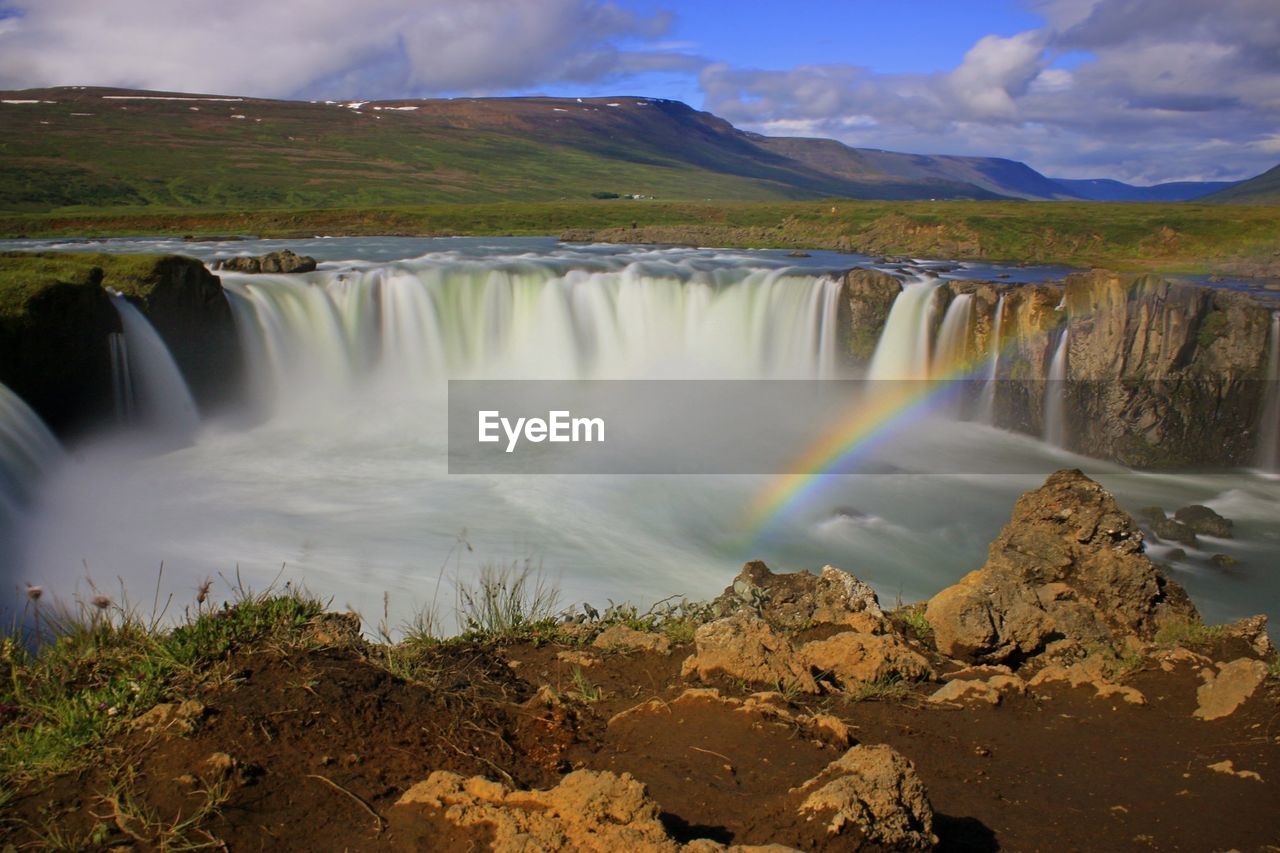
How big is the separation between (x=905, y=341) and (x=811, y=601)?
17.4 m

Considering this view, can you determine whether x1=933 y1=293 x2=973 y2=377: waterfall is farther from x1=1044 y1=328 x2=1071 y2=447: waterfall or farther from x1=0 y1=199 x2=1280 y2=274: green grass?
x1=0 y1=199 x2=1280 y2=274: green grass

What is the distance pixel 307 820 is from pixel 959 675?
387 centimetres

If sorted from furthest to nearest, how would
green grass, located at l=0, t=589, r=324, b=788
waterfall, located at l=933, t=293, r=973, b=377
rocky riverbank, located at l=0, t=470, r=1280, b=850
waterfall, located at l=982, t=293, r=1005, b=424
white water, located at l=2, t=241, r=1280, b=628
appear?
waterfall, located at l=933, t=293, r=973, b=377
waterfall, located at l=982, t=293, r=1005, b=424
white water, located at l=2, t=241, r=1280, b=628
green grass, located at l=0, t=589, r=324, b=788
rocky riverbank, located at l=0, t=470, r=1280, b=850

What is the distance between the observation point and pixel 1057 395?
66.8ft

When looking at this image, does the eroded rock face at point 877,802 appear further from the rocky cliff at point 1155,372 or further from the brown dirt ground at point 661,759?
the rocky cliff at point 1155,372

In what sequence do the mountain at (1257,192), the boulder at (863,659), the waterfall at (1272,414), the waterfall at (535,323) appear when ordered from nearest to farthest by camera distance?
the boulder at (863,659) < the waterfall at (1272,414) < the waterfall at (535,323) < the mountain at (1257,192)

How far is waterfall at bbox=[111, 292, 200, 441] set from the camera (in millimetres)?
17328

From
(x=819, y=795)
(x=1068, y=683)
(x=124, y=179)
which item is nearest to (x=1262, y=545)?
(x=1068, y=683)

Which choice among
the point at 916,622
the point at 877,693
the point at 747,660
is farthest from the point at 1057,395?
the point at 747,660

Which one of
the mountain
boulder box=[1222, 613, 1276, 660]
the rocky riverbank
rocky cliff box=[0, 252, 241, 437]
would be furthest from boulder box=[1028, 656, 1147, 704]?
the mountain

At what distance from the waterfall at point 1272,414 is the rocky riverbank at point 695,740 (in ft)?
48.3

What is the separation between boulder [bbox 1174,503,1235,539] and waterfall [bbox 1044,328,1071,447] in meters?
5.22

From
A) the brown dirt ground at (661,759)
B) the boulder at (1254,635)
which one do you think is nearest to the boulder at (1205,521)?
the boulder at (1254,635)

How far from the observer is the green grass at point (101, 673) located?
12.0 ft
